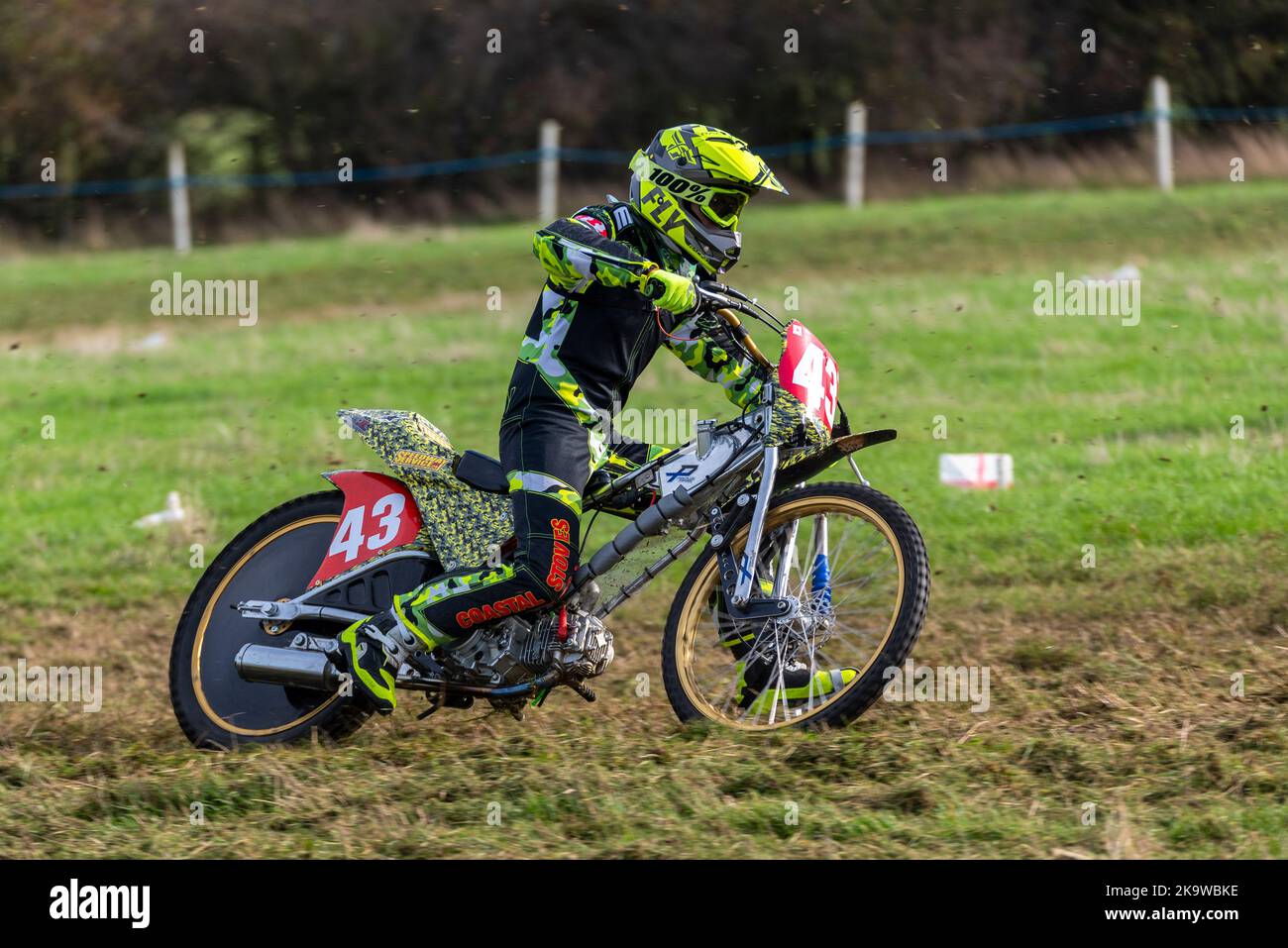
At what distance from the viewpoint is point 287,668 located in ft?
20.0

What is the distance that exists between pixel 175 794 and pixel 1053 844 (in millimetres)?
2967

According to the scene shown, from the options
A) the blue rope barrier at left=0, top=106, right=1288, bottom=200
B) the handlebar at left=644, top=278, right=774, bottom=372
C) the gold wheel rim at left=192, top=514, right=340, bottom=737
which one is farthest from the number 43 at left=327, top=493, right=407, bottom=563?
the blue rope barrier at left=0, top=106, right=1288, bottom=200

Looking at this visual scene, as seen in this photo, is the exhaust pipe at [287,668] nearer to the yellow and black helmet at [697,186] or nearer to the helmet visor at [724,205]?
the yellow and black helmet at [697,186]

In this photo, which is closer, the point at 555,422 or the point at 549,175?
the point at 555,422

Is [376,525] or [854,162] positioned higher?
[854,162]

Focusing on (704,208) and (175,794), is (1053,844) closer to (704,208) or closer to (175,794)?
(704,208)

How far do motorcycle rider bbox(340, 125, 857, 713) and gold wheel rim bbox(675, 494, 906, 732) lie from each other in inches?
6.2

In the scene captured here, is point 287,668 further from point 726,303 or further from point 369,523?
point 726,303

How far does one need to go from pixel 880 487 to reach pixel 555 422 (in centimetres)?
479

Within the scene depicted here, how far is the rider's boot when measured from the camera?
595 centimetres

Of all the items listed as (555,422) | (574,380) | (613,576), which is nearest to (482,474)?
(555,422)

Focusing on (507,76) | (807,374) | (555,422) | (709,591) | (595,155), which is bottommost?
(709,591)

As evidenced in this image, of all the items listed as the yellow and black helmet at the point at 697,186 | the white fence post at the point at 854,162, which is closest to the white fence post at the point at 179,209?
the white fence post at the point at 854,162

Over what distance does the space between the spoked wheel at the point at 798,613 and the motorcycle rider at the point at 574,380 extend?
0.03 meters
